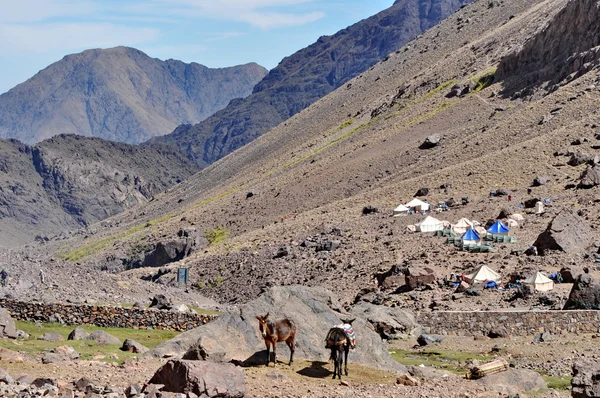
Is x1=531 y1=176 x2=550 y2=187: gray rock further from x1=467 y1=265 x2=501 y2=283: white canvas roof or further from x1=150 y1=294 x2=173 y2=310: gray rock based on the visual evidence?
x1=150 y1=294 x2=173 y2=310: gray rock

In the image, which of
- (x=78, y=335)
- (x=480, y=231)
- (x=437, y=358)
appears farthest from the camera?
(x=480, y=231)

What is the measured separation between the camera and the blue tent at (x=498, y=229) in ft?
170

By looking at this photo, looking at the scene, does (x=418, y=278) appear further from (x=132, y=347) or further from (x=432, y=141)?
(x=432, y=141)

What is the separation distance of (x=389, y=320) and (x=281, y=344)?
41.8 ft

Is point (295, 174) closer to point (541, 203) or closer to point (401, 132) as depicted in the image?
point (401, 132)

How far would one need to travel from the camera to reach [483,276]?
42.2m

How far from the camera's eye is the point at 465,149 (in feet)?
278

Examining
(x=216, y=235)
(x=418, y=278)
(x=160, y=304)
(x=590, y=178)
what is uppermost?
(x=590, y=178)

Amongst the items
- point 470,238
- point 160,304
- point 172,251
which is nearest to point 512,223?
point 470,238

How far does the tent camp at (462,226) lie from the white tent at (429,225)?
105 centimetres

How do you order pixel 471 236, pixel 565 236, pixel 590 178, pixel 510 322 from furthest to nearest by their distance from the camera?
pixel 590 178 < pixel 471 236 < pixel 565 236 < pixel 510 322

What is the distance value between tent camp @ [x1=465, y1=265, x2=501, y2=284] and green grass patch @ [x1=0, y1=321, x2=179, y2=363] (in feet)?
50.8

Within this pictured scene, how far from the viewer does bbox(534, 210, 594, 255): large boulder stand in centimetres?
4516

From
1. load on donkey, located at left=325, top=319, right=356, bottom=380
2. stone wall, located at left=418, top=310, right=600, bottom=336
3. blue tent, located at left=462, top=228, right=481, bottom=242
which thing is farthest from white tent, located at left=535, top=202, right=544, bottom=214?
load on donkey, located at left=325, top=319, right=356, bottom=380
